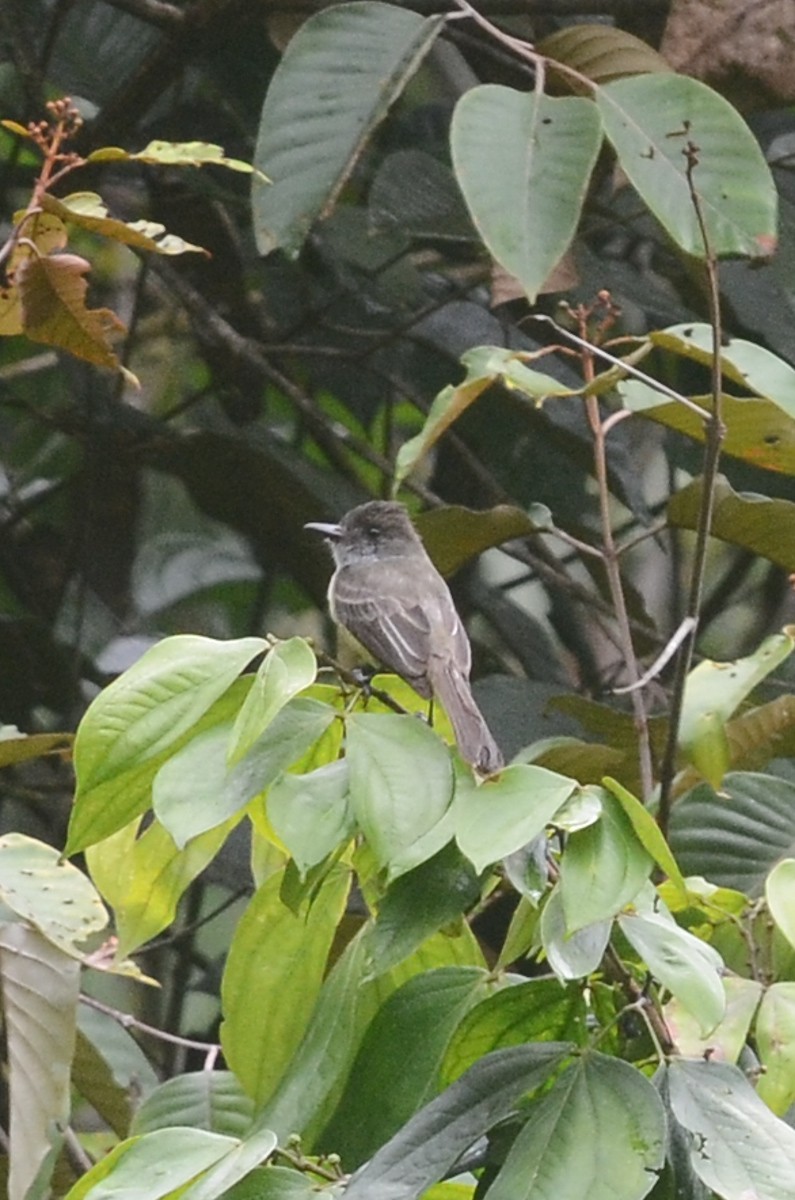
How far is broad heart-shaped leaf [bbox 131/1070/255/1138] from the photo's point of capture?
6.91 feet

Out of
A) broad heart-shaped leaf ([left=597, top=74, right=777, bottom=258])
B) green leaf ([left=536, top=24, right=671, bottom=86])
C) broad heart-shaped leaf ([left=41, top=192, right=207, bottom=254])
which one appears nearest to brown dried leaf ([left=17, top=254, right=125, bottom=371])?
broad heart-shaped leaf ([left=41, top=192, right=207, bottom=254])

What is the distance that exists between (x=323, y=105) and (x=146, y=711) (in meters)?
1.55

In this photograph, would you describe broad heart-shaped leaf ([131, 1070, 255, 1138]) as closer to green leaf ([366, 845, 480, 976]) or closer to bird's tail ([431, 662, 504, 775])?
bird's tail ([431, 662, 504, 775])

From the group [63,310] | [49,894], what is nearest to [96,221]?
[63,310]

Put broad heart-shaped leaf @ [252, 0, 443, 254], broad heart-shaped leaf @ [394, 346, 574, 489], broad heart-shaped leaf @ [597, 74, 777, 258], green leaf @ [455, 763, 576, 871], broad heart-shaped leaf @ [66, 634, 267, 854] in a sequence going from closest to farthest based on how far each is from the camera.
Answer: green leaf @ [455, 763, 576, 871], broad heart-shaped leaf @ [66, 634, 267, 854], broad heart-shaped leaf @ [394, 346, 574, 489], broad heart-shaped leaf @ [597, 74, 777, 258], broad heart-shaped leaf @ [252, 0, 443, 254]

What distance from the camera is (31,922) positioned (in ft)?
6.96

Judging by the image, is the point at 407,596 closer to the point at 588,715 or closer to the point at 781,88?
the point at 588,715

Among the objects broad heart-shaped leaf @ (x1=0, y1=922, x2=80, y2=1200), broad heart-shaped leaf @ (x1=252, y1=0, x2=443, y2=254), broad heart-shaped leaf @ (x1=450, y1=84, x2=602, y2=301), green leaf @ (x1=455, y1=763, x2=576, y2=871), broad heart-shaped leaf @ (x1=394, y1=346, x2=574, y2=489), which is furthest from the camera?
broad heart-shaped leaf @ (x1=252, y1=0, x2=443, y2=254)

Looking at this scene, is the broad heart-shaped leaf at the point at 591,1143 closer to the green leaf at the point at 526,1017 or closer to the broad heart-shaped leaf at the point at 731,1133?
the broad heart-shaped leaf at the point at 731,1133

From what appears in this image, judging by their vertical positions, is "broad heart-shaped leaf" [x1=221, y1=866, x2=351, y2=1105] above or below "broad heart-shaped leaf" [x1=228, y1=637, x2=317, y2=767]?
below

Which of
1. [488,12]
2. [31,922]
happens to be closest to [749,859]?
[31,922]

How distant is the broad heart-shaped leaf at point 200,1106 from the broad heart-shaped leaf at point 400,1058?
329 millimetres

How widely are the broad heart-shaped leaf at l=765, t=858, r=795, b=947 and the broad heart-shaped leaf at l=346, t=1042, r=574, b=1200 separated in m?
0.22

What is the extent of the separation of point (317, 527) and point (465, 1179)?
Answer: 1.36m
